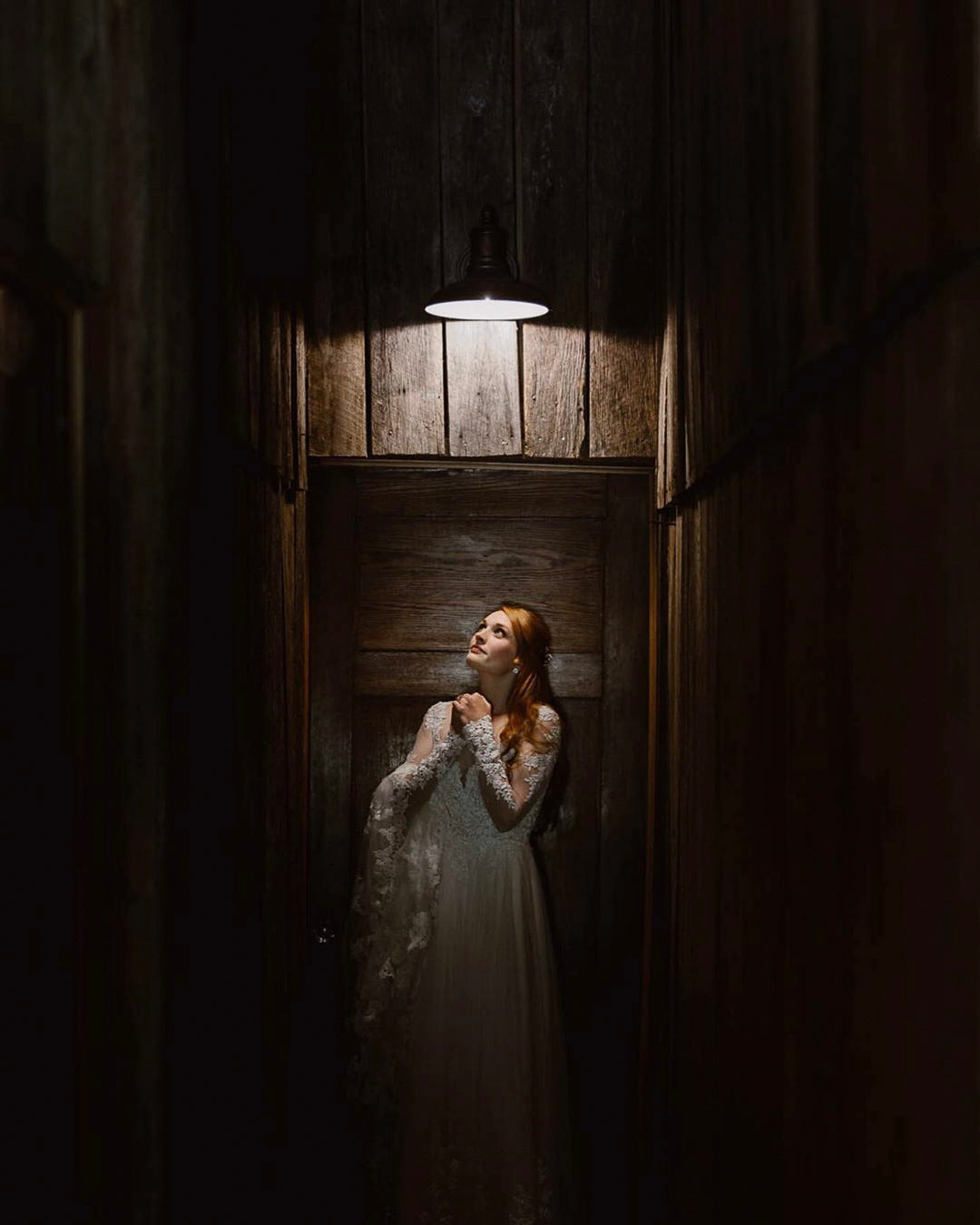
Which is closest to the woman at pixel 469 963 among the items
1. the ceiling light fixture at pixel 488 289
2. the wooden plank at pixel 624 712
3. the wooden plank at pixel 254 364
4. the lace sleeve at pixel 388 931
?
the lace sleeve at pixel 388 931

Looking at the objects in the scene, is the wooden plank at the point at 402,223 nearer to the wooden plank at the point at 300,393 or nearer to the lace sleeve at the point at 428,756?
the wooden plank at the point at 300,393

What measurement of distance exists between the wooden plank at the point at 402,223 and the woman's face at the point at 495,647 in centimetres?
58

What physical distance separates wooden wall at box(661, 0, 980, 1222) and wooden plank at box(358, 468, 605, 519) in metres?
1.32

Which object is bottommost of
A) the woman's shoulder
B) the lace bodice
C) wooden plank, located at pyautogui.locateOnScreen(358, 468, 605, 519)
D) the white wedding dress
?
the white wedding dress

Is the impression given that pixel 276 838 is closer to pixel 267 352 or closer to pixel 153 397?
pixel 267 352

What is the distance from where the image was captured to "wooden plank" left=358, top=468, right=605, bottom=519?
482 cm

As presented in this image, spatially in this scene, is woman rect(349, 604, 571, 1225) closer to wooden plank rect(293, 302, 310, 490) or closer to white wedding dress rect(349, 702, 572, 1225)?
white wedding dress rect(349, 702, 572, 1225)

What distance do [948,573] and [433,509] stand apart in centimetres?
332

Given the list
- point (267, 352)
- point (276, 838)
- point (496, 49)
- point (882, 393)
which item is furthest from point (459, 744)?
point (882, 393)

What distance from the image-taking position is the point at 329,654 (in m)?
4.80

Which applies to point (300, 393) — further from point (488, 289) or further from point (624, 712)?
point (624, 712)

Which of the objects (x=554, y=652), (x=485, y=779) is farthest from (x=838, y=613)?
(x=554, y=652)

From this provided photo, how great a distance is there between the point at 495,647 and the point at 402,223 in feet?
4.49

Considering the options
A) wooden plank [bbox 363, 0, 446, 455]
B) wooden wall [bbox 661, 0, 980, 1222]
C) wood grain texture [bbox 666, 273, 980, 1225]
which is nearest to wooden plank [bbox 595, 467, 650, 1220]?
wooden plank [bbox 363, 0, 446, 455]
